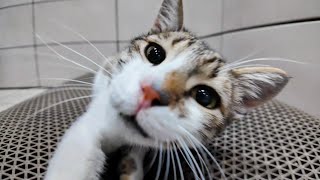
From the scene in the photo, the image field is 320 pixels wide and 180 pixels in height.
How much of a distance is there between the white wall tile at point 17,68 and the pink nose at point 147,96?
4.61ft

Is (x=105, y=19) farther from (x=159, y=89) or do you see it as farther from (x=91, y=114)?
(x=159, y=89)

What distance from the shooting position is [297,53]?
110 centimetres

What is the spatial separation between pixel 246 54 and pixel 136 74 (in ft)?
Result: 2.80

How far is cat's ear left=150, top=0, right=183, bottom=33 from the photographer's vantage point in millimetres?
804

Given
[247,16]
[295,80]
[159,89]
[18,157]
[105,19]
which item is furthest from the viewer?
[105,19]

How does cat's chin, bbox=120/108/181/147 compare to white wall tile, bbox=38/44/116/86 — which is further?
white wall tile, bbox=38/44/116/86

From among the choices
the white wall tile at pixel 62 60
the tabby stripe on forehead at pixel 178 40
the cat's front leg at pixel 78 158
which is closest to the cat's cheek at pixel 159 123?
the cat's front leg at pixel 78 158

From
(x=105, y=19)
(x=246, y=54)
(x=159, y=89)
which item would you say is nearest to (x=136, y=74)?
(x=159, y=89)

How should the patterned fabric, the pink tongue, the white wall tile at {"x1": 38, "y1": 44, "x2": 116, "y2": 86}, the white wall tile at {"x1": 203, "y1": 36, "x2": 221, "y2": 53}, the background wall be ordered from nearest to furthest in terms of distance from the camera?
the pink tongue → the patterned fabric → the background wall → the white wall tile at {"x1": 203, "y1": 36, "x2": 221, "y2": 53} → the white wall tile at {"x1": 38, "y1": 44, "x2": 116, "y2": 86}

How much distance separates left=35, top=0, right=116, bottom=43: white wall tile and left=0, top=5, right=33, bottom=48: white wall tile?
5 centimetres

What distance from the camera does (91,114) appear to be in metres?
0.67

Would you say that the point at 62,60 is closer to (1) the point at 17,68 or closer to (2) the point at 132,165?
(1) the point at 17,68

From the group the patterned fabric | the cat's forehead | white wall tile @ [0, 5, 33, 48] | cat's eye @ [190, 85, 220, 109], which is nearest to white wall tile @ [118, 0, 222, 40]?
white wall tile @ [0, 5, 33, 48]

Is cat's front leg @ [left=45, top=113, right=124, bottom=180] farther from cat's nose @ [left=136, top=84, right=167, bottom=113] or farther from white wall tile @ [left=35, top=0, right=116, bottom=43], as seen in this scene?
white wall tile @ [left=35, top=0, right=116, bottom=43]
